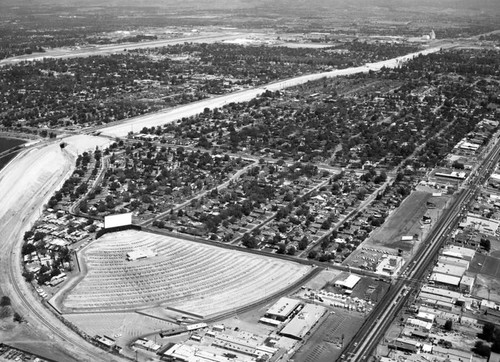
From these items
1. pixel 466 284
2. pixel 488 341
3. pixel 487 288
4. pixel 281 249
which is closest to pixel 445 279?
pixel 466 284

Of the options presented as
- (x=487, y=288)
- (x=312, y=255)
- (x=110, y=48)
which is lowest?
(x=487, y=288)

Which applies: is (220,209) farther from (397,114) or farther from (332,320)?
(397,114)

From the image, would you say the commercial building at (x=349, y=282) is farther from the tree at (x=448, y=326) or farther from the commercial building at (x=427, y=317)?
the tree at (x=448, y=326)

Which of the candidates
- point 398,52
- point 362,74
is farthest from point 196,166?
point 398,52

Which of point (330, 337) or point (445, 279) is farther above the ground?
point (445, 279)

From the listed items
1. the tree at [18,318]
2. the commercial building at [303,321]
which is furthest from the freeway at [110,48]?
the commercial building at [303,321]

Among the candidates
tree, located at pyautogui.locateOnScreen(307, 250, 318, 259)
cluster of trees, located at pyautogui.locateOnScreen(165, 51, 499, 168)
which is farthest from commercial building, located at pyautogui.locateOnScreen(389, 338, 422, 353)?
cluster of trees, located at pyautogui.locateOnScreen(165, 51, 499, 168)

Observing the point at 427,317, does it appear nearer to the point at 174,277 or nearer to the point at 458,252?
the point at 458,252
